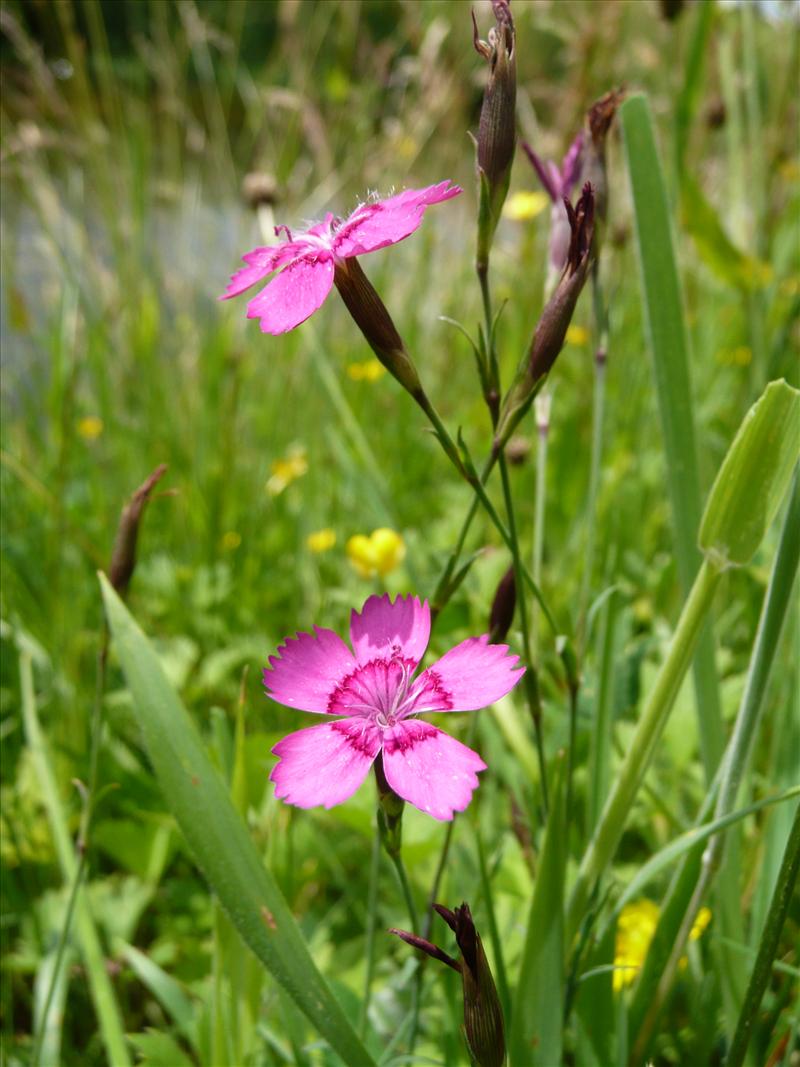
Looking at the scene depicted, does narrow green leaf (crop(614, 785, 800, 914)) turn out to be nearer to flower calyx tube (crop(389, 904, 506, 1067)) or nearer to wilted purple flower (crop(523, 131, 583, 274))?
flower calyx tube (crop(389, 904, 506, 1067))

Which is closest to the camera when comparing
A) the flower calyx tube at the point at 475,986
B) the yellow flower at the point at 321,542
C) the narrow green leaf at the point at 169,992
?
the flower calyx tube at the point at 475,986

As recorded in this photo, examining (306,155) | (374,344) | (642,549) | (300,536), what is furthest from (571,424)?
(306,155)

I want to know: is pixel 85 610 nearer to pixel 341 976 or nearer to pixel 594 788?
pixel 341 976

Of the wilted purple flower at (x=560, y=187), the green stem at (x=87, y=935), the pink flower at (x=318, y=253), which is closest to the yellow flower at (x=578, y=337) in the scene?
the wilted purple flower at (x=560, y=187)

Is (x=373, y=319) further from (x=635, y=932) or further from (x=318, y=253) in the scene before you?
(x=635, y=932)

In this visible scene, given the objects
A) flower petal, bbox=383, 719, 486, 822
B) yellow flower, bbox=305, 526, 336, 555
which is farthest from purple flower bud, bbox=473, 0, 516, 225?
yellow flower, bbox=305, 526, 336, 555

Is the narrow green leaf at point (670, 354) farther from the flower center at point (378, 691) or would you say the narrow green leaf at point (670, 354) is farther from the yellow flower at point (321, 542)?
the yellow flower at point (321, 542)

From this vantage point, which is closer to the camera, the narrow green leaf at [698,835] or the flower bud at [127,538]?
the narrow green leaf at [698,835]
